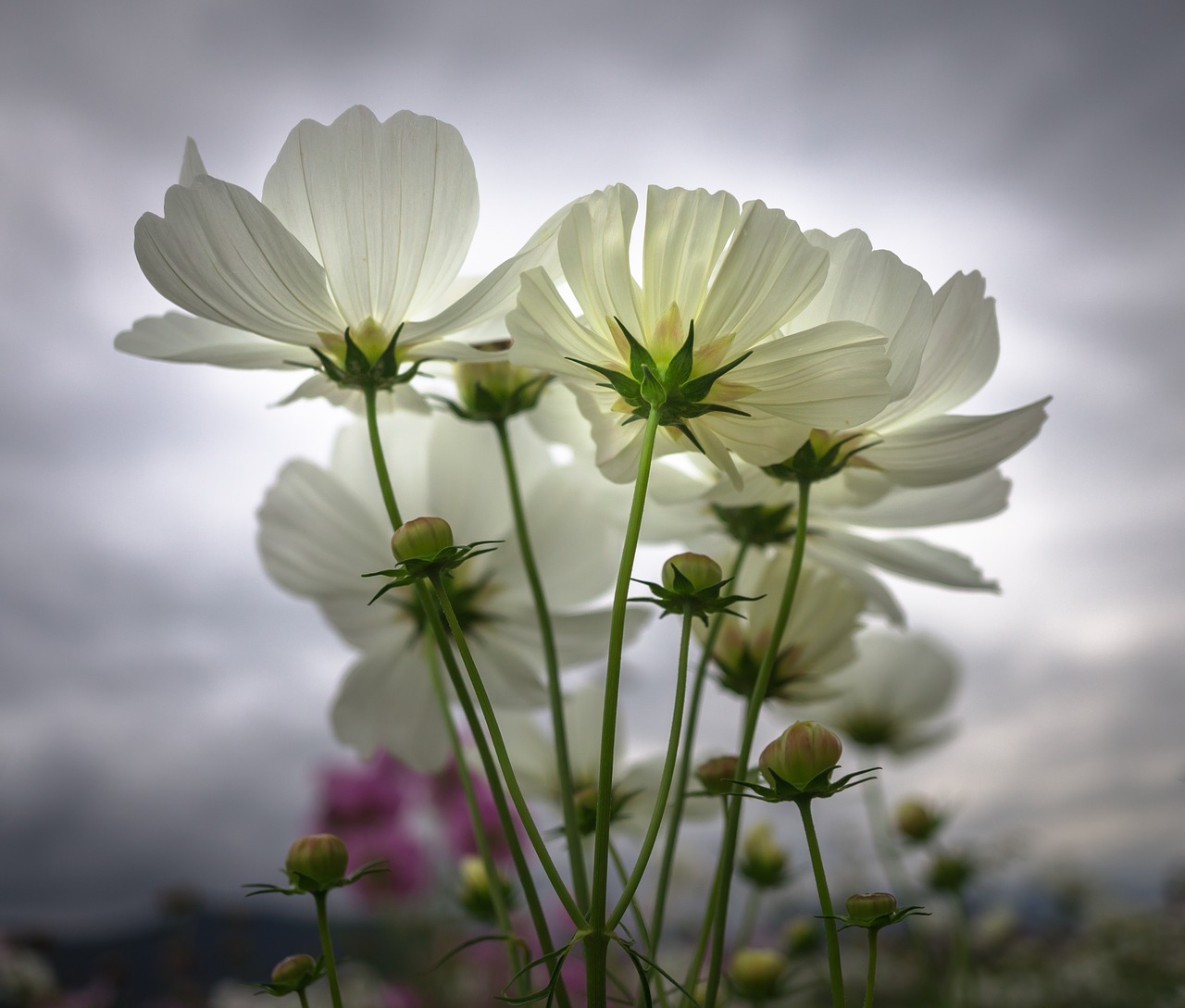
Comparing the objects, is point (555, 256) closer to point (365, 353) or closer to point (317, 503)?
point (365, 353)

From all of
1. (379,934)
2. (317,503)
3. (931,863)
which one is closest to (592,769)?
(317,503)

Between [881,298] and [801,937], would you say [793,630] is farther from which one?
[801,937]

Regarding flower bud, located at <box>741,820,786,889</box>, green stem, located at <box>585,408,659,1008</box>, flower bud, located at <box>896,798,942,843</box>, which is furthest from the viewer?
flower bud, located at <box>896,798,942,843</box>

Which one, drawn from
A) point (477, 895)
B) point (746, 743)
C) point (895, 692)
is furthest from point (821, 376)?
point (895, 692)

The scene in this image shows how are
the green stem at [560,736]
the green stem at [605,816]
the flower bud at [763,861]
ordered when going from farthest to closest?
the flower bud at [763,861], the green stem at [560,736], the green stem at [605,816]

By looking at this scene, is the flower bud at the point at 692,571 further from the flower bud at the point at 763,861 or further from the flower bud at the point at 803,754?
the flower bud at the point at 763,861

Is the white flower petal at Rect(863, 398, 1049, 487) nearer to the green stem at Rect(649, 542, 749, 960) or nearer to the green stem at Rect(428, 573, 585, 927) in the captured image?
the green stem at Rect(649, 542, 749, 960)

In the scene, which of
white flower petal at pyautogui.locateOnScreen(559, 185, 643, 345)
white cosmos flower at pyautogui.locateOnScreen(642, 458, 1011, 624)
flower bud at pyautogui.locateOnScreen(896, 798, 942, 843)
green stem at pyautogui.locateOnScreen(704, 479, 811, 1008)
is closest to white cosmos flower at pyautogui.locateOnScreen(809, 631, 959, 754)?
flower bud at pyautogui.locateOnScreen(896, 798, 942, 843)

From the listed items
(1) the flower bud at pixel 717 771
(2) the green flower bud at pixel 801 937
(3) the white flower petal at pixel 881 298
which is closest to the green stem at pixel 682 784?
(1) the flower bud at pixel 717 771
